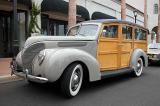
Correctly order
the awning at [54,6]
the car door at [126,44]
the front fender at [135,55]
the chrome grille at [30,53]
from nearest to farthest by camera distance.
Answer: the chrome grille at [30,53], the car door at [126,44], the front fender at [135,55], the awning at [54,6]

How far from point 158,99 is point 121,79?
2798 mm

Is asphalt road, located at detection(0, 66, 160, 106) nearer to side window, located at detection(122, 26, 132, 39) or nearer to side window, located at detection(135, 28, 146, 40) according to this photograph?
side window, located at detection(122, 26, 132, 39)

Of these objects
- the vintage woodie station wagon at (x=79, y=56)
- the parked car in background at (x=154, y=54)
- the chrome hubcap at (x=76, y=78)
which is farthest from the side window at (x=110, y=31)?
the parked car in background at (x=154, y=54)

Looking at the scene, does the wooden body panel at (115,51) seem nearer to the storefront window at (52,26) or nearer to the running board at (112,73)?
the running board at (112,73)

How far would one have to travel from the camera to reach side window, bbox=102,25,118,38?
8.24 metres

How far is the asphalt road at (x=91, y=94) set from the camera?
6414mm

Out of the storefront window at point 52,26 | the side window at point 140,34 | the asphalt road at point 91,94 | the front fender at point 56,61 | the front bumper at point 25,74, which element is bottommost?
the asphalt road at point 91,94

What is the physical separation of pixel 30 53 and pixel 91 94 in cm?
184

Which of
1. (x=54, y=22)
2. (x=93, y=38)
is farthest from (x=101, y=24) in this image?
(x=54, y=22)

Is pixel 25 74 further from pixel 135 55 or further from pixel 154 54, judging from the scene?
pixel 154 54

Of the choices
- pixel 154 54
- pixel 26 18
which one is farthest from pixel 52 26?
pixel 154 54

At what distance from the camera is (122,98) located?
6883mm

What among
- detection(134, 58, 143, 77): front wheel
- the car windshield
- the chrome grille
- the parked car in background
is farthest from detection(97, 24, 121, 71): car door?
the parked car in background

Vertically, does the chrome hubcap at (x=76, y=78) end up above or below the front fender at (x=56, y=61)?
below
